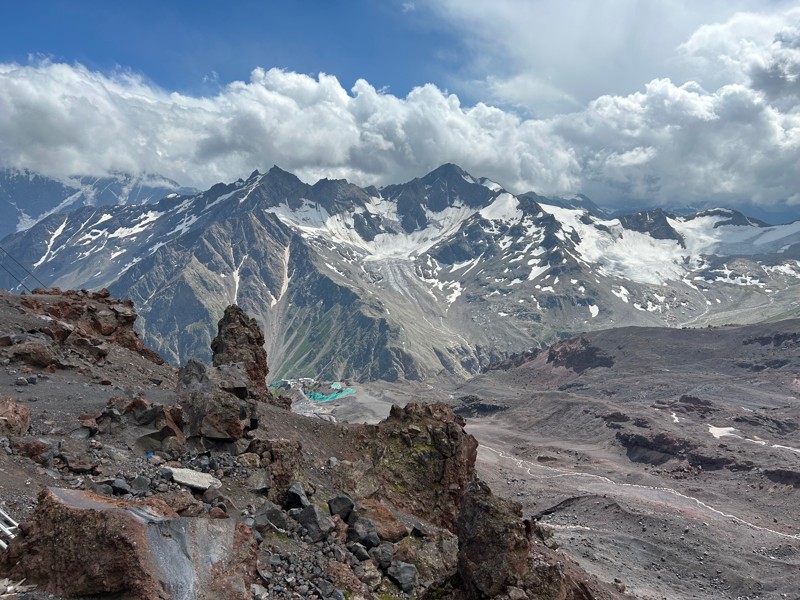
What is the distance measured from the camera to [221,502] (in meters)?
20.7

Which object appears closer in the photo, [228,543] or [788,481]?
[228,543]

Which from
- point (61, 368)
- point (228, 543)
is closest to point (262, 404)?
point (61, 368)

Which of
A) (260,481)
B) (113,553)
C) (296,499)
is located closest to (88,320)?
(260,481)

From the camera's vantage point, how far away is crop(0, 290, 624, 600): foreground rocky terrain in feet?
48.5

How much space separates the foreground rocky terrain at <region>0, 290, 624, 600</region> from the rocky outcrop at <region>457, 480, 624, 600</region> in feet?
0.14

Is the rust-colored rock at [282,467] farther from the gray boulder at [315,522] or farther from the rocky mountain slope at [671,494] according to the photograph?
the rocky mountain slope at [671,494]

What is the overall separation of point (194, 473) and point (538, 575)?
12462 millimetres

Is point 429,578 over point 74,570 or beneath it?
beneath

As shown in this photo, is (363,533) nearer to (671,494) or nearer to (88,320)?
(88,320)

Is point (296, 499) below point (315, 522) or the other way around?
the other way around

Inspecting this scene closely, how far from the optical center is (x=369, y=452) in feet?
132

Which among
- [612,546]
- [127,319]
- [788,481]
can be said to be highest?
[127,319]

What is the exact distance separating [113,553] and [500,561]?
1080cm

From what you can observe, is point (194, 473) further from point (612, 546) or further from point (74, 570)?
point (612, 546)
